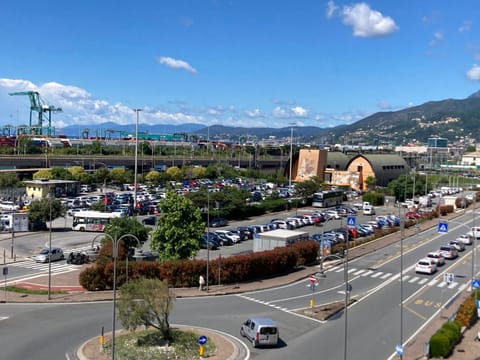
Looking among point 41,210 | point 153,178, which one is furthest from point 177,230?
point 153,178

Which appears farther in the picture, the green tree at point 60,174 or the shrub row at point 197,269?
the green tree at point 60,174

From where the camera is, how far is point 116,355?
20188mm

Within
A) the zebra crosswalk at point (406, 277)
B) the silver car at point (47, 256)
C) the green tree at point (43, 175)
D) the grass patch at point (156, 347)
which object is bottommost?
the silver car at point (47, 256)

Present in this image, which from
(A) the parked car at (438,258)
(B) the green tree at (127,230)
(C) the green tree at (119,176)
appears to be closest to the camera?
(B) the green tree at (127,230)

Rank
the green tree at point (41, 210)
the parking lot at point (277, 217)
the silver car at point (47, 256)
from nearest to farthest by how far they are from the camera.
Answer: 1. the silver car at point (47, 256)
2. the parking lot at point (277, 217)
3. the green tree at point (41, 210)

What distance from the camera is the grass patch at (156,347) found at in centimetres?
A: 2023

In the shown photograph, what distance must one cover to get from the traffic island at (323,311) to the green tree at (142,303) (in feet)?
29.1

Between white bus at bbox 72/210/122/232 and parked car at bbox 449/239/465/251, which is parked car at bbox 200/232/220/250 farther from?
parked car at bbox 449/239/465/251

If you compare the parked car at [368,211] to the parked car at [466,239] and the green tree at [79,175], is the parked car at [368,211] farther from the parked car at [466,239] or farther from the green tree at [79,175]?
the green tree at [79,175]

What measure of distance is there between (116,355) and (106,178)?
8109 cm

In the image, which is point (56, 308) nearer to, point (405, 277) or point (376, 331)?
point (376, 331)

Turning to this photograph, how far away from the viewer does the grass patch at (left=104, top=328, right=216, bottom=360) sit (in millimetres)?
20234

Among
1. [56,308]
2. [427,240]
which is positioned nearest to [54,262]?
[56,308]

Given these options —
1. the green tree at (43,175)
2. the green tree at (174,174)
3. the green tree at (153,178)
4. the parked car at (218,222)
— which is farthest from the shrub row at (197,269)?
the green tree at (174,174)
